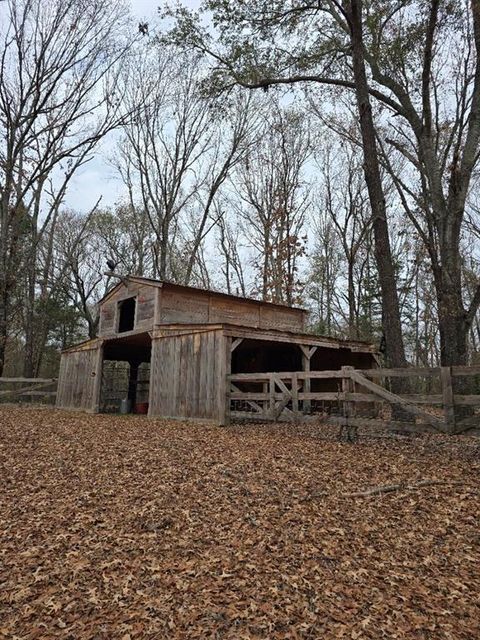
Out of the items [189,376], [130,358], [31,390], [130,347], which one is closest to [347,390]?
[189,376]

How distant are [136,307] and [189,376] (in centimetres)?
442

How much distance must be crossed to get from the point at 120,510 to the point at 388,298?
24.8ft

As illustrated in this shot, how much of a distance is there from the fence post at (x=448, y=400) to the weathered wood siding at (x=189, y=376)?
6000mm

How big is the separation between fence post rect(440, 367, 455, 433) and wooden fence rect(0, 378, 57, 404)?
1793 centimetres

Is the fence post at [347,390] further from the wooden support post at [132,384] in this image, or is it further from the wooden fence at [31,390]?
the wooden fence at [31,390]

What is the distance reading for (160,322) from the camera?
14789 mm

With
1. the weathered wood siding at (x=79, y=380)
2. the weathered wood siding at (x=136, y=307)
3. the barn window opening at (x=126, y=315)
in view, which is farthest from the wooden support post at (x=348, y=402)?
the weathered wood siding at (x=79, y=380)

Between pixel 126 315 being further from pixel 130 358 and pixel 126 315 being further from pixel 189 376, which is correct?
pixel 189 376

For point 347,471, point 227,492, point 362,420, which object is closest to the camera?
point 227,492

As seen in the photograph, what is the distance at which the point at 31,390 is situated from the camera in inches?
798

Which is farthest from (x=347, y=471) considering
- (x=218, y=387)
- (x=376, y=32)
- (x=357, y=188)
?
(x=357, y=188)

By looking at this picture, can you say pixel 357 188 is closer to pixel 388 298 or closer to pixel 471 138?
pixel 471 138

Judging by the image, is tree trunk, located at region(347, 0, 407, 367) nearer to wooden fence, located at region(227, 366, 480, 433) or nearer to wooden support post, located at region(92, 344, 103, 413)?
wooden fence, located at region(227, 366, 480, 433)

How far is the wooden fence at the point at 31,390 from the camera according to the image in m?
20.0
